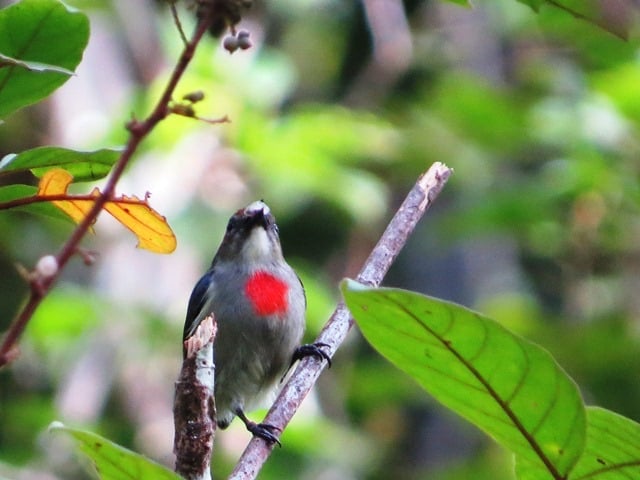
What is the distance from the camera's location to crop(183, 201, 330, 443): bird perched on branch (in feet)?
13.0

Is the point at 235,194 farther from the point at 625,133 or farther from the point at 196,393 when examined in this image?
A: the point at 196,393

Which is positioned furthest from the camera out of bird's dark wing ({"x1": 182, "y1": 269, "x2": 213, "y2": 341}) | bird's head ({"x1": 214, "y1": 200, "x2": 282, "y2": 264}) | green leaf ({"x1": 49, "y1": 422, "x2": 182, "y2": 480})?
bird's head ({"x1": 214, "y1": 200, "x2": 282, "y2": 264})

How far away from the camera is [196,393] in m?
1.82

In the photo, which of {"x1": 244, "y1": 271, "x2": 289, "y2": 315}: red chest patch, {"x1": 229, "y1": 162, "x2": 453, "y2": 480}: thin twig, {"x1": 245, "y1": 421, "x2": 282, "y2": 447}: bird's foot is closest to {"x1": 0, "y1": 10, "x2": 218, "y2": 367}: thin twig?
{"x1": 245, "y1": 421, "x2": 282, "y2": 447}: bird's foot

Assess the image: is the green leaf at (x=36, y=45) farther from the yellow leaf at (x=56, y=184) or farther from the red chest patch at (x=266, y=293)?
the red chest patch at (x=266, y=293)

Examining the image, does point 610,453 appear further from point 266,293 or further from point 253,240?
point 253,240

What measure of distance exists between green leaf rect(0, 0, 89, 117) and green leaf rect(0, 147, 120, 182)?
9 cm

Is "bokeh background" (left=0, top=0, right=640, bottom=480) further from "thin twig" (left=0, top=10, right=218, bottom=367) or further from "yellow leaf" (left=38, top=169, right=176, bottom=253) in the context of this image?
"thin twig" (left=0, top=10, right=218, bottom=367)

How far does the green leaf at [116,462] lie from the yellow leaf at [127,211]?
0.36m

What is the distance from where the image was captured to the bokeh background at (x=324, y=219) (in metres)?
4.99

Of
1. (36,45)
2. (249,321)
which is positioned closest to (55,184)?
(36,45)

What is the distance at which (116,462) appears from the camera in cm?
139

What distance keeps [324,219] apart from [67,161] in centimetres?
603

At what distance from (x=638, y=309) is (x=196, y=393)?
434 cm
